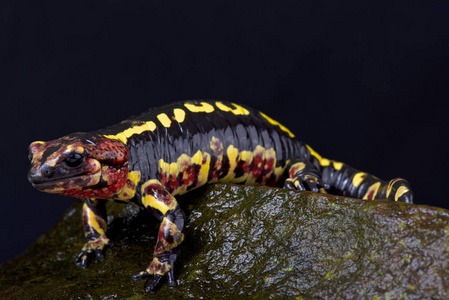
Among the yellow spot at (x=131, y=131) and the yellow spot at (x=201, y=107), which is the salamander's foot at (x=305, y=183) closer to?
the yellow spot at (x=201, y=107)

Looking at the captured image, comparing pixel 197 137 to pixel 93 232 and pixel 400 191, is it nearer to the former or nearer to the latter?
pixel 93 232

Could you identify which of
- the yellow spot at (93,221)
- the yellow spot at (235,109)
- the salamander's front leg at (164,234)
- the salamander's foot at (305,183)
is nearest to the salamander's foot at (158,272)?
the salamander's front leg at (164,234)

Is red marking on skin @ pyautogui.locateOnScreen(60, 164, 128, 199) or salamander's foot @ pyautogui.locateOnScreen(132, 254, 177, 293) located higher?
red marking on skin @ pyautogui.locateOnScreen(60, 164, 128, 199)

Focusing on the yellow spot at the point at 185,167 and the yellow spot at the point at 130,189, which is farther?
the yellow spot at the point at 185,167

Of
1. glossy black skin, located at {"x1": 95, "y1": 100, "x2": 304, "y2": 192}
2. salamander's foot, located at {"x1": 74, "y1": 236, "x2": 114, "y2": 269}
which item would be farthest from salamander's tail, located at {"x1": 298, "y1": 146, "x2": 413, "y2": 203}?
salamander's foot, located at {"x1": 74, "y1": 236, "x2": 114, "y2": 269}

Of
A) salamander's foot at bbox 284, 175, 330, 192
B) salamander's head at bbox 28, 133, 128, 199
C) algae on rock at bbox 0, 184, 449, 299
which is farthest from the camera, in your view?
salamander's foot at bbox 284, 175, 330, 192

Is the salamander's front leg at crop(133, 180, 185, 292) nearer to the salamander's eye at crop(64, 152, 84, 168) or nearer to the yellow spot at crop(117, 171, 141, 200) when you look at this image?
the yellow spot at crop(117, 171, 141, 200)
